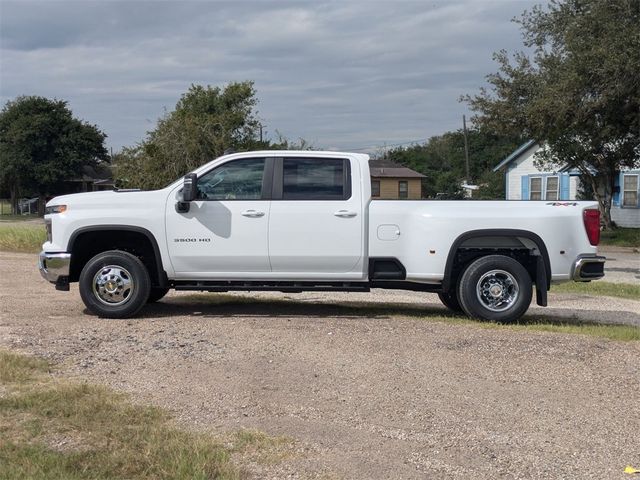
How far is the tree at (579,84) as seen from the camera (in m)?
20.0

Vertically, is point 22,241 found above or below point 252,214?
below

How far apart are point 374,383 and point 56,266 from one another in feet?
14.5

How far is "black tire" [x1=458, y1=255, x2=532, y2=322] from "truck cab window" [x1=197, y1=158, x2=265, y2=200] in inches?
103

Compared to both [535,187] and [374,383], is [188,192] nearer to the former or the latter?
[374,383]

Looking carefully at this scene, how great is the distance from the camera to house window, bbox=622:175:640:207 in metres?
33.8

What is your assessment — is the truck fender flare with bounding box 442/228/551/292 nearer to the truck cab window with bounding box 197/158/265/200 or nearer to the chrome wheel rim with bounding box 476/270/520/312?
the chrome wheel rim with bounding box 476/270/520/312

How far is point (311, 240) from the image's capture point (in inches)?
347

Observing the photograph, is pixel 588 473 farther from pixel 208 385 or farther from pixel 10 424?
pixel 10 424

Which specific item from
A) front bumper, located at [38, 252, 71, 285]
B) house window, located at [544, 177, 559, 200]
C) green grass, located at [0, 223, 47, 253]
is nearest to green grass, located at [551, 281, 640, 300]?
front bumper, located at [38, 252, 71, 285]

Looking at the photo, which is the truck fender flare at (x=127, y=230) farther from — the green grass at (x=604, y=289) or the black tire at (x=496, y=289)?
the green grass at (x=604, y=289)

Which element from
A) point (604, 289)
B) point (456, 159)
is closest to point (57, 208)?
point (604, 289)

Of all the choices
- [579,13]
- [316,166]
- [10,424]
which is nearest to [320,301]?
[316,166]

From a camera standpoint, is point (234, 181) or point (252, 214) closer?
point (252, 214)

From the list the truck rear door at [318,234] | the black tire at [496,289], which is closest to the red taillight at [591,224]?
the black tire at [496,289]
